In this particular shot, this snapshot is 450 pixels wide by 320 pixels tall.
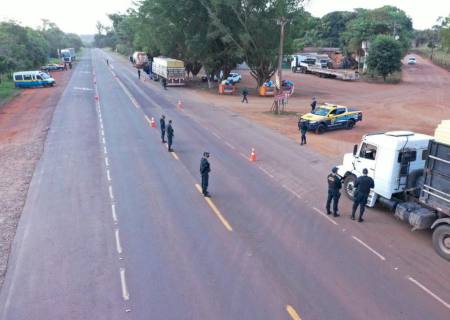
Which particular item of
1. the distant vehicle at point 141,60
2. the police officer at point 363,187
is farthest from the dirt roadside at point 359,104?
the distant vehicle at point 141,60

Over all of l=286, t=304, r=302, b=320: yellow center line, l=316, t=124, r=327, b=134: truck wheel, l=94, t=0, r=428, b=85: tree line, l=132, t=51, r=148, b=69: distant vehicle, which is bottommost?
l=286, t=304, r=302, b=320: yellow center line

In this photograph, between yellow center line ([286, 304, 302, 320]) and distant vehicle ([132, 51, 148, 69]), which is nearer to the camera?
yellow center line ([286, 304, 302, 320])

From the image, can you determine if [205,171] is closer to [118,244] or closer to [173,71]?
[118,244]

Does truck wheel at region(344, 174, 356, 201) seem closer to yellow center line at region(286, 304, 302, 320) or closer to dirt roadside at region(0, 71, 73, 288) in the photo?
yellow center line at region(286, 304, 302, 320)

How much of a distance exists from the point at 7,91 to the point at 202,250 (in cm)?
4215

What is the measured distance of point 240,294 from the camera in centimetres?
905

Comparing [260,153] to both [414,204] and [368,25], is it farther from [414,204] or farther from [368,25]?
[368,25]

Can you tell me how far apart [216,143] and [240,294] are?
1477cm

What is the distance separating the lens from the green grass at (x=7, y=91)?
40.6m

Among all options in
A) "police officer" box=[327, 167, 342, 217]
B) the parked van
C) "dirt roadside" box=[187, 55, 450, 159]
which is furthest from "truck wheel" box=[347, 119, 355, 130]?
the parked van

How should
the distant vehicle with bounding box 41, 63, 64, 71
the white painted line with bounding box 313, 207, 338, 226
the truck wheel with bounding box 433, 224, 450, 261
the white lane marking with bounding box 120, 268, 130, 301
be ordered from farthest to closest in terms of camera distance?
the distant vehicle with bounding box 41, 63, 64, 71, the white painted line with bounding box 313, 207, 338, 226, the truck wheel with bounding box 433, 224, 450, 261, the white lane marking with bounding box 120, 268, 130, 301

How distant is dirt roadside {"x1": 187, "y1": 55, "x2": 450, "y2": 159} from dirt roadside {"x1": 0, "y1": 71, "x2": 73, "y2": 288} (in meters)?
14.7

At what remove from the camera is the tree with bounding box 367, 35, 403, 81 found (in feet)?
189

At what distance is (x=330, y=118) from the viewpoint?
26.7 m
